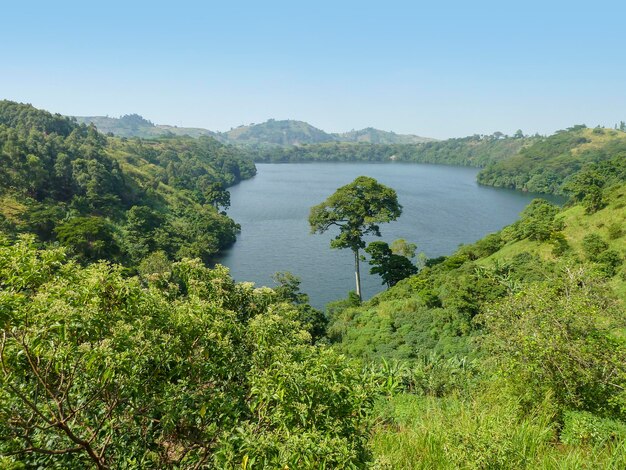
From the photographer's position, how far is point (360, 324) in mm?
27547

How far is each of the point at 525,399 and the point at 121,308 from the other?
9.14 m

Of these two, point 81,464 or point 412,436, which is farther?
point 412,436

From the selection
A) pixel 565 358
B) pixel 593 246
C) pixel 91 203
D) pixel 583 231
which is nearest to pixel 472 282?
pixel 593 246

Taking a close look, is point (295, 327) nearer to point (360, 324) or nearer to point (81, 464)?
point (81, 464)

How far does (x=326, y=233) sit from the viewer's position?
71.0m

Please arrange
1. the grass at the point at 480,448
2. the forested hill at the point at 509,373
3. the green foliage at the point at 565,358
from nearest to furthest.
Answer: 1. the grass at the point at 480,448
2. the forested hill at the point at 509,373
3. the green foliage at the point at 565,358

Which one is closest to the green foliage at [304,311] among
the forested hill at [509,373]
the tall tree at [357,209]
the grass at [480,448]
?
the forested hill at [509,373]

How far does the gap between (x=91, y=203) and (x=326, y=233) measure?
3843cm

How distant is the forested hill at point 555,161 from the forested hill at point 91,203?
95.8 meters

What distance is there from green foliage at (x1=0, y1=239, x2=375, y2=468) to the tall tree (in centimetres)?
3034

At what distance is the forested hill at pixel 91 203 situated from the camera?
152 feet

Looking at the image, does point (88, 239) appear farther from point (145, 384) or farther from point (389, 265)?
point (145, 384)

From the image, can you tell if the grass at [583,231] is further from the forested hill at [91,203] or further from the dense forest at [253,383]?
the forested hill at [91,203]

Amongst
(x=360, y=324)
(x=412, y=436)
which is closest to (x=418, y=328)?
(x=360, y=324)
